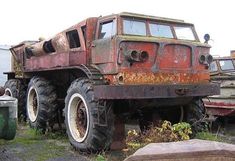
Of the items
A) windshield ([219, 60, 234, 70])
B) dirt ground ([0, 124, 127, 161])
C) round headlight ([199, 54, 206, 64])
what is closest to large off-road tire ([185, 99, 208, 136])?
round headlight ([199, 54, 206, 64])

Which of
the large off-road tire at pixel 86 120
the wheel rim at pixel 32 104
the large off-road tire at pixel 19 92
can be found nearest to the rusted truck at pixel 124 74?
the large off-road tire at pixel 86 120

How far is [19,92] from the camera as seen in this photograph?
35.9 feet

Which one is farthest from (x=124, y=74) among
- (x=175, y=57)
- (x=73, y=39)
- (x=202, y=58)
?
(x=73, y=39)

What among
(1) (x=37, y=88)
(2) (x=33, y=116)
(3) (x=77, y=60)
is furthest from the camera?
(2) (x=33, y=116)

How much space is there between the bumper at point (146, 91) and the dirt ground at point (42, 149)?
966 millimetres

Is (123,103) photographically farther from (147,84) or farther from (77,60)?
(77,60)

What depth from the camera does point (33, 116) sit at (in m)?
9.41

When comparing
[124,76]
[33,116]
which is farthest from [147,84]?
[33,116]

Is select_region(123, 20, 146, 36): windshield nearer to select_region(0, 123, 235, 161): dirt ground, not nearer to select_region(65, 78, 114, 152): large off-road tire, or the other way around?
select_region(65, 78, 114, 152): large off-road tire

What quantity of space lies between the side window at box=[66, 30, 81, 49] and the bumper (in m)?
1.80

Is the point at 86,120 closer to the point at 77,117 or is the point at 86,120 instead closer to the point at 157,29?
the point at 77,117

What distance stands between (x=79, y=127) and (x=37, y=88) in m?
1.96

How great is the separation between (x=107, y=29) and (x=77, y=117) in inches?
64.4

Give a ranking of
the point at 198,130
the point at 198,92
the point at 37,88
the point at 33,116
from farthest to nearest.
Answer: the point at 33,116
the point at 37,88
the point at 198,130
the point at 198,92
